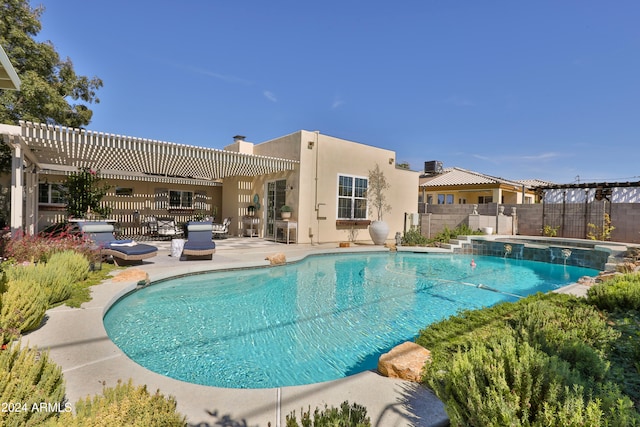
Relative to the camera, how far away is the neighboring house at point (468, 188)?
24703 mm

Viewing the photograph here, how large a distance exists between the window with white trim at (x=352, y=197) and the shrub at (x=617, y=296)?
1169 centimetres

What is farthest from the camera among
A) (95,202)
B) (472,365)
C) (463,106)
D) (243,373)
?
(463,106)

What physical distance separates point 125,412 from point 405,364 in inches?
96.5

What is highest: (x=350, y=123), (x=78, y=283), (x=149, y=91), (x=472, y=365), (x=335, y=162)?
(x=350, y=123)

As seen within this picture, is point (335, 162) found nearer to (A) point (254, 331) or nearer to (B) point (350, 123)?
(A) point (254, 331)

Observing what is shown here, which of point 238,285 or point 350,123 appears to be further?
point 350,123

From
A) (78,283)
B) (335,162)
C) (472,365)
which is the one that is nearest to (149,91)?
(335,162)

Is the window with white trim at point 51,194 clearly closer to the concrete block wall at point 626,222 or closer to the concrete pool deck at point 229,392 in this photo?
the concrete pool deck at point 229,392

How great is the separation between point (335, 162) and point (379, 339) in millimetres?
11830

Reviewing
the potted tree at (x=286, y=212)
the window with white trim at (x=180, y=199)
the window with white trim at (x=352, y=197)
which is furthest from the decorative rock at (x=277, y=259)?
the window with white trim at (x=180, y=199)

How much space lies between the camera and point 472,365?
211 centimetres

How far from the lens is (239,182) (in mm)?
17859

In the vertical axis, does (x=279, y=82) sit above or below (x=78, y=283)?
above

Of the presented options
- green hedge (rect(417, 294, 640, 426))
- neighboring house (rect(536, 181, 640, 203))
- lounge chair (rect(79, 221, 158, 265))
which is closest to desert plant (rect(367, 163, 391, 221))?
neighboring house (rect(536, 181, 640, 203))
